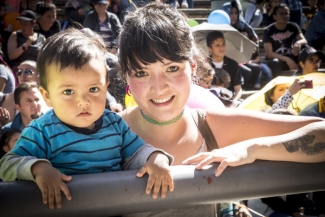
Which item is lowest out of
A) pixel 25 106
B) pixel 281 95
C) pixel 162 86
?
pixel 281 95

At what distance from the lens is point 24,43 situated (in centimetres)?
607

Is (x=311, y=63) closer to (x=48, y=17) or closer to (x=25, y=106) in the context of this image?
(x=48, y=17)

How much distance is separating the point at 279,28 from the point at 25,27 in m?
4.40

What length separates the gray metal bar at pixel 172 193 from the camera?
45.8 inches

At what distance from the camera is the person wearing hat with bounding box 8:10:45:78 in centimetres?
601

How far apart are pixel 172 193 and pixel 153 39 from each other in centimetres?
64

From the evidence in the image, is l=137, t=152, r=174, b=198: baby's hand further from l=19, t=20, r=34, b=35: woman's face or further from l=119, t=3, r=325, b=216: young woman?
l=19, t=20, r=34, b=35: woman's face

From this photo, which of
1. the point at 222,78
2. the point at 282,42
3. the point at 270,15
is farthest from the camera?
the point at 270,15

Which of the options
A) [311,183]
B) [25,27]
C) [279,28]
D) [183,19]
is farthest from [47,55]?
[279,28]

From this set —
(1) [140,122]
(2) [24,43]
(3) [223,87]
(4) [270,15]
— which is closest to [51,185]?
(1) [140,122]

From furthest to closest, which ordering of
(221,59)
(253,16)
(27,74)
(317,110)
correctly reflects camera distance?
(253,16)
(221,59)
(27,74)
(317,110)

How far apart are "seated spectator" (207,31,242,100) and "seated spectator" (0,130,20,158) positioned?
2947mm

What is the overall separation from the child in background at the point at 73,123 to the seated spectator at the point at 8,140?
8.07 feet

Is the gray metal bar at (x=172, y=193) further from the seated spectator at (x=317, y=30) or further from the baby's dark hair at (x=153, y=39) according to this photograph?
the seated spectator at (x=317, y=30)
